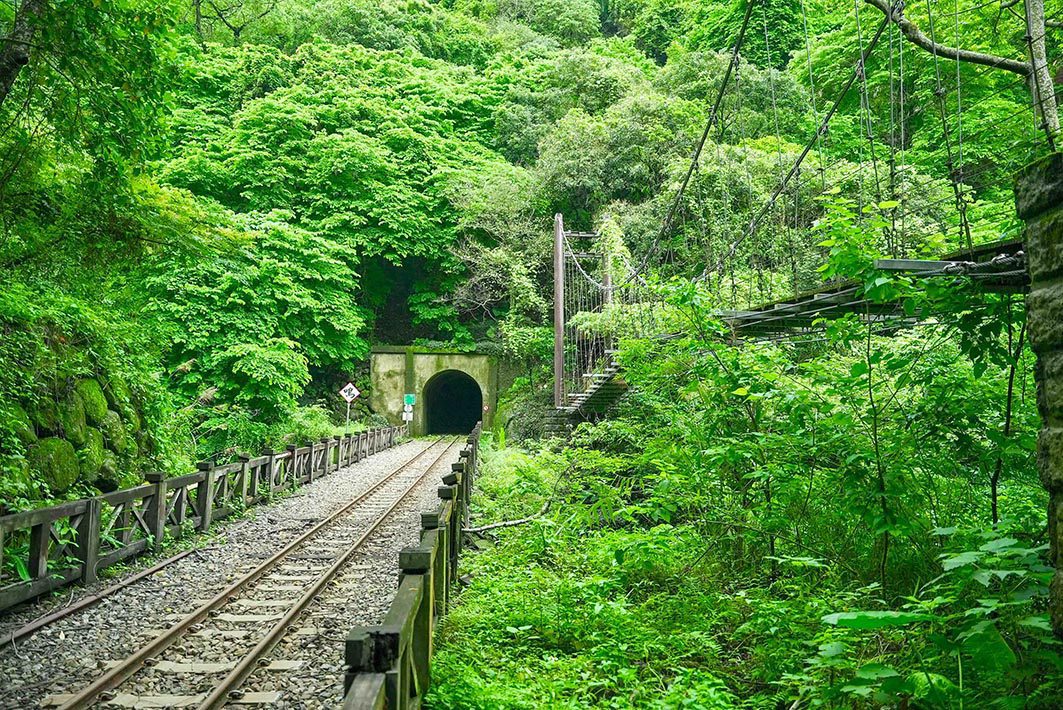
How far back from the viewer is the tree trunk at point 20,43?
17.7ft

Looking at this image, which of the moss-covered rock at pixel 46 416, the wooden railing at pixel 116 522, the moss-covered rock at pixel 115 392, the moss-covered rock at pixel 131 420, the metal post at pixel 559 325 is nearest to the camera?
the wooden railing at pixel 116 522

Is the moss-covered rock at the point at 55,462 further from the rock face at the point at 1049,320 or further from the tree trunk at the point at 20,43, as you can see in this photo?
the rock face at the point at 1049,320

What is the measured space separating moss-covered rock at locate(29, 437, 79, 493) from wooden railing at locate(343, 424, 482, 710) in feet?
16.5

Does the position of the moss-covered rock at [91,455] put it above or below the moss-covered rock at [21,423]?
below

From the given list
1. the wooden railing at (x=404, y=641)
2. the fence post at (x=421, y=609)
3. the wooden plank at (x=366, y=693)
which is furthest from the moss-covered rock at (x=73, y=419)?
the wooden plank at (x=366, y=693)

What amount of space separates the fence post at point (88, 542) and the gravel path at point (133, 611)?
8.0 inches

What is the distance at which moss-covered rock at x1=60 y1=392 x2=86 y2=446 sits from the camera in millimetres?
7934

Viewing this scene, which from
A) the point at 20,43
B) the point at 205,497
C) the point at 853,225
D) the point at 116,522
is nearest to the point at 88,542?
the point at 116,522

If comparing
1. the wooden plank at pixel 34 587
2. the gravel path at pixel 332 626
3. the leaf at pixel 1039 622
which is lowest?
the gravel path at pixel 332 626

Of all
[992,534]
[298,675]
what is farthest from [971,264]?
[298,675]

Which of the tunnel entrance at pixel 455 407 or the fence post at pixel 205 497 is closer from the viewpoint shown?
the fence post at pixel 205 497

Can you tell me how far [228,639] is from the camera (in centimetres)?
525

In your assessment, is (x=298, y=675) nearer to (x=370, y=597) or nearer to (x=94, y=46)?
(x=370, y=597)

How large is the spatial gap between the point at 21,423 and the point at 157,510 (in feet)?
5.74
